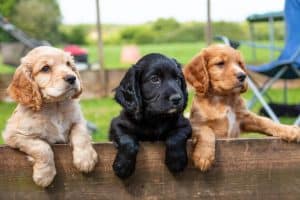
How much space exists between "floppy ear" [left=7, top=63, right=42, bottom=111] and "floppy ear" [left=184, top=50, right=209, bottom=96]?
0.96 meters

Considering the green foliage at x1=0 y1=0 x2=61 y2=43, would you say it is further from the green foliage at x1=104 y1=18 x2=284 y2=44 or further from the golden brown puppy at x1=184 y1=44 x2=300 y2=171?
the golden brown puppy at x1=184 y1=44 x2=300 y2=171

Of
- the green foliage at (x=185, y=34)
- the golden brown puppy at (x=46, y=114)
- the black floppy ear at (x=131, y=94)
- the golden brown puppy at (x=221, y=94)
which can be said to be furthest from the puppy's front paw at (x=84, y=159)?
the green foliage at (x=185, y=34)

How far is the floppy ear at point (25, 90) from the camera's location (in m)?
3.35

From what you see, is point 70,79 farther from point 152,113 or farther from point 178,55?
point 178,55

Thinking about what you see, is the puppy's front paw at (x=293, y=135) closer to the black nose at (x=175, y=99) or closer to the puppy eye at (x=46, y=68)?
the black nose at (x=175, y=99)

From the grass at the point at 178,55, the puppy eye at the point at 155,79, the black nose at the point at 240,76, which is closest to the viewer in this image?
the puppy eye at the point at 155,79

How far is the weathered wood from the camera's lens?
10.7 feet

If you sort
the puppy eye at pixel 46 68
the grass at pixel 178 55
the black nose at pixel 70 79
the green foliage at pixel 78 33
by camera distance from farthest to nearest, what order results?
1. the green foliage at pixel 78 33
2. the grass at pixel 178 55
3. the puppy eye at pixel 46 68
4. the black nose at pixel 70 79

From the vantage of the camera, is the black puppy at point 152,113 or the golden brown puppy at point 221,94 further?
the golden brown puppy at point 221,94

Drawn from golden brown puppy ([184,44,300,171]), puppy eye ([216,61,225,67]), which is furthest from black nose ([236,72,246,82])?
puppy eye ([216,61,225,67])

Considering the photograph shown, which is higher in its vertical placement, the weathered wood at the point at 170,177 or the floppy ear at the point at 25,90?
the floppy ear at the point at 25,90

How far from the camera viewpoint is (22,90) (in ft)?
11.1

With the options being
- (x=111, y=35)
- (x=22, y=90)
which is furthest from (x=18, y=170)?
(x=111, y=35)

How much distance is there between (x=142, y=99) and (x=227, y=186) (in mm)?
616
